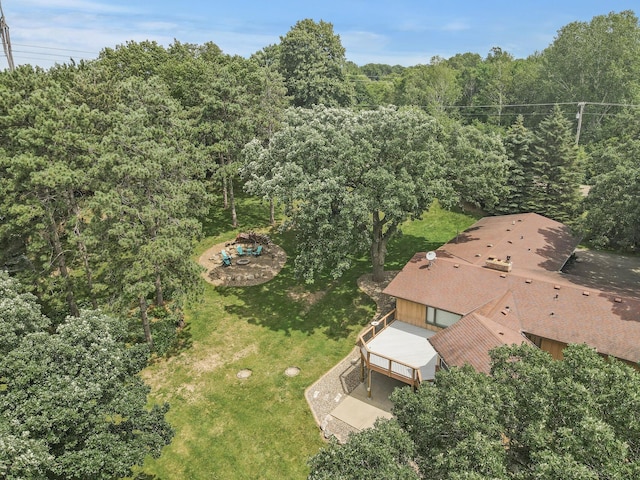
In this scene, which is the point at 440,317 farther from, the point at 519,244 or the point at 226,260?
the point at 226,260

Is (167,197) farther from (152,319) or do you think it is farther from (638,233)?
(638,233)

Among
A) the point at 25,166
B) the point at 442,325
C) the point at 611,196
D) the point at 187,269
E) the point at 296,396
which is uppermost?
the point at 25,166

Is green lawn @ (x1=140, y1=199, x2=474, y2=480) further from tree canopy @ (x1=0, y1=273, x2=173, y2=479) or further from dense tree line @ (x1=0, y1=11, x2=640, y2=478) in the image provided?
tree canopy @ (x1=0, y1=273, x2=173, y2=479)

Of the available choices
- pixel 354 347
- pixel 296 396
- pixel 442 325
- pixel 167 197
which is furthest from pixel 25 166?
pixel 442 325

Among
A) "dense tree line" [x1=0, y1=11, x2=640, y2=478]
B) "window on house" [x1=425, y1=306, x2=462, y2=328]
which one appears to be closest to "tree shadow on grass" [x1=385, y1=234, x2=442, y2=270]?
"dense tree line" [x1=0, y1=11, x2=640, y2=478]

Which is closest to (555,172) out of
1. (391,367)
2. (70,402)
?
(391,367)

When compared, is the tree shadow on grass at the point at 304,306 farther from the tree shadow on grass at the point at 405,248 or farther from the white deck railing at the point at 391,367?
the white deck railing at the point at 391,367

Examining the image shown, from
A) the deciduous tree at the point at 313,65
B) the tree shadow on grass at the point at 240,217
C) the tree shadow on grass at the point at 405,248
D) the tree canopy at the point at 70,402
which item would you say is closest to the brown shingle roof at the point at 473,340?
the tree canopy at the point at 70,402
